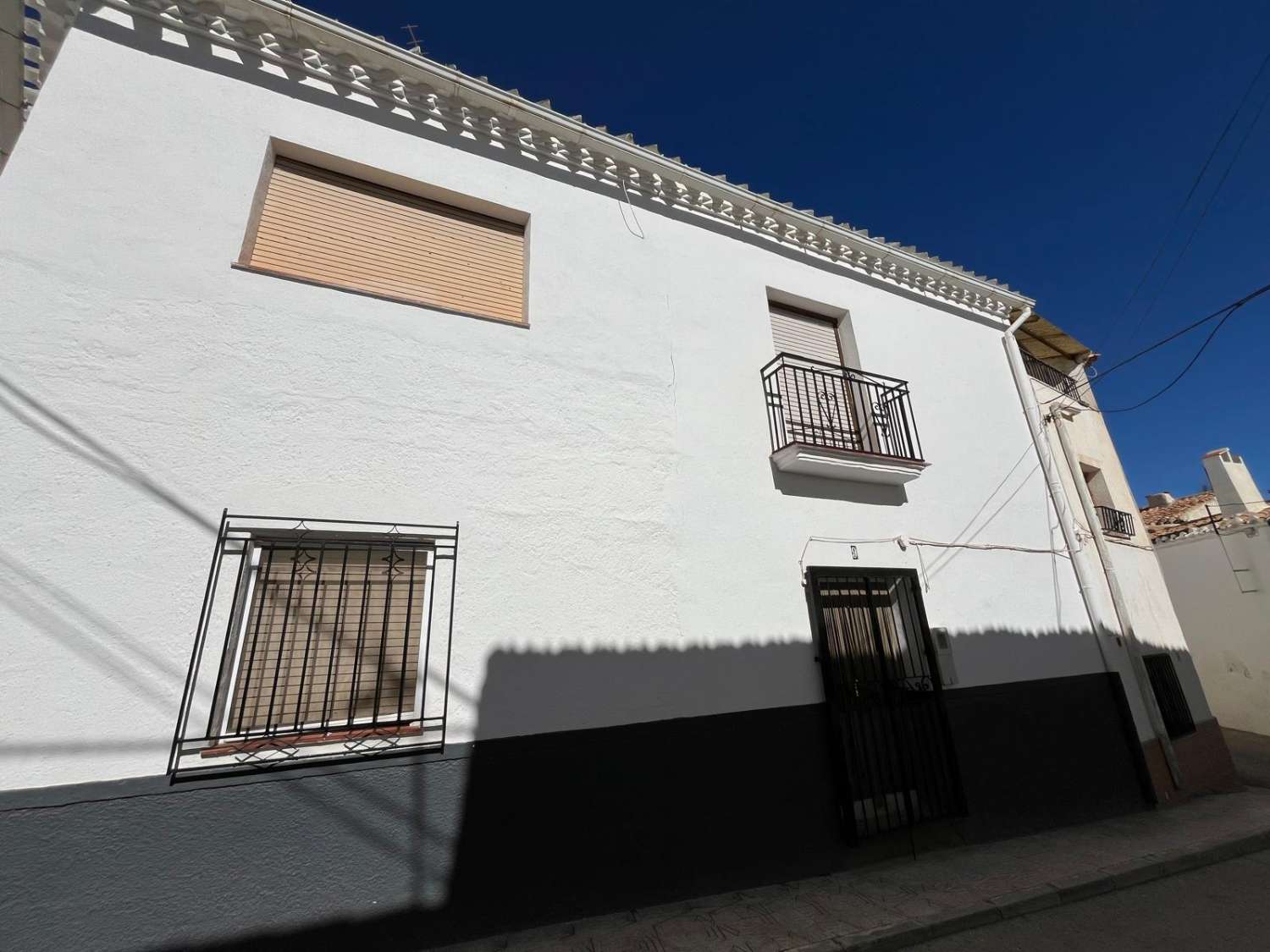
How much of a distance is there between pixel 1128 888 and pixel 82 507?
6982 mm

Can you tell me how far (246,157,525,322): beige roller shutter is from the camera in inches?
150

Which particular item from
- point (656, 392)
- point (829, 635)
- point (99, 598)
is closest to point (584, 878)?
point (829, 635)

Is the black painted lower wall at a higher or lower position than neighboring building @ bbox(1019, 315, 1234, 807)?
lower

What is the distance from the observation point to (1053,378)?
862cm

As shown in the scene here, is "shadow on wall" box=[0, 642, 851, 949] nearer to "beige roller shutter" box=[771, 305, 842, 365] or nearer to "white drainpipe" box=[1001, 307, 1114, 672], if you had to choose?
"beige roller shutter" box=[771, 305, 842, 365]

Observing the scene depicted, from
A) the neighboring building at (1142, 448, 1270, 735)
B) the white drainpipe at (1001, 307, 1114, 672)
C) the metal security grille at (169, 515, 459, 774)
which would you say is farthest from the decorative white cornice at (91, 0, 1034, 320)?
the neighboring building at (1142, 448, 1270, 735)

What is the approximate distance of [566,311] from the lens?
4.44m

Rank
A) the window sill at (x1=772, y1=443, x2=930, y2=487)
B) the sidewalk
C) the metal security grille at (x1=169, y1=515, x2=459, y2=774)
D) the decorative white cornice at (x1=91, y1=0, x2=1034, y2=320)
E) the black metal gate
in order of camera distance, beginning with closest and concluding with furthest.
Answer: the metal security grille at (x1=169, y1=515, x2=459, y2=774) < the sidewalk < the decorative white cornice at (x1=91, y1=0, x2=1034, y2=320) < the black metal gate < the window sill at (x1=772, y1=443, x2=930, y2=487)

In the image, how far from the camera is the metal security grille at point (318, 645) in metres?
2.81

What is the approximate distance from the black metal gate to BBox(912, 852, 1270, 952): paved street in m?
0.97

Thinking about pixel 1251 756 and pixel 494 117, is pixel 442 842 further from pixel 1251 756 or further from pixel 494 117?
pixel 1251 756

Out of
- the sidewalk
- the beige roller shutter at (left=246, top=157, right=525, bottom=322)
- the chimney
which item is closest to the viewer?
the sidewalk

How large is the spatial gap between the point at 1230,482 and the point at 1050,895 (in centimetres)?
1415

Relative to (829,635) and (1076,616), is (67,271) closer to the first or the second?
(829,635)
